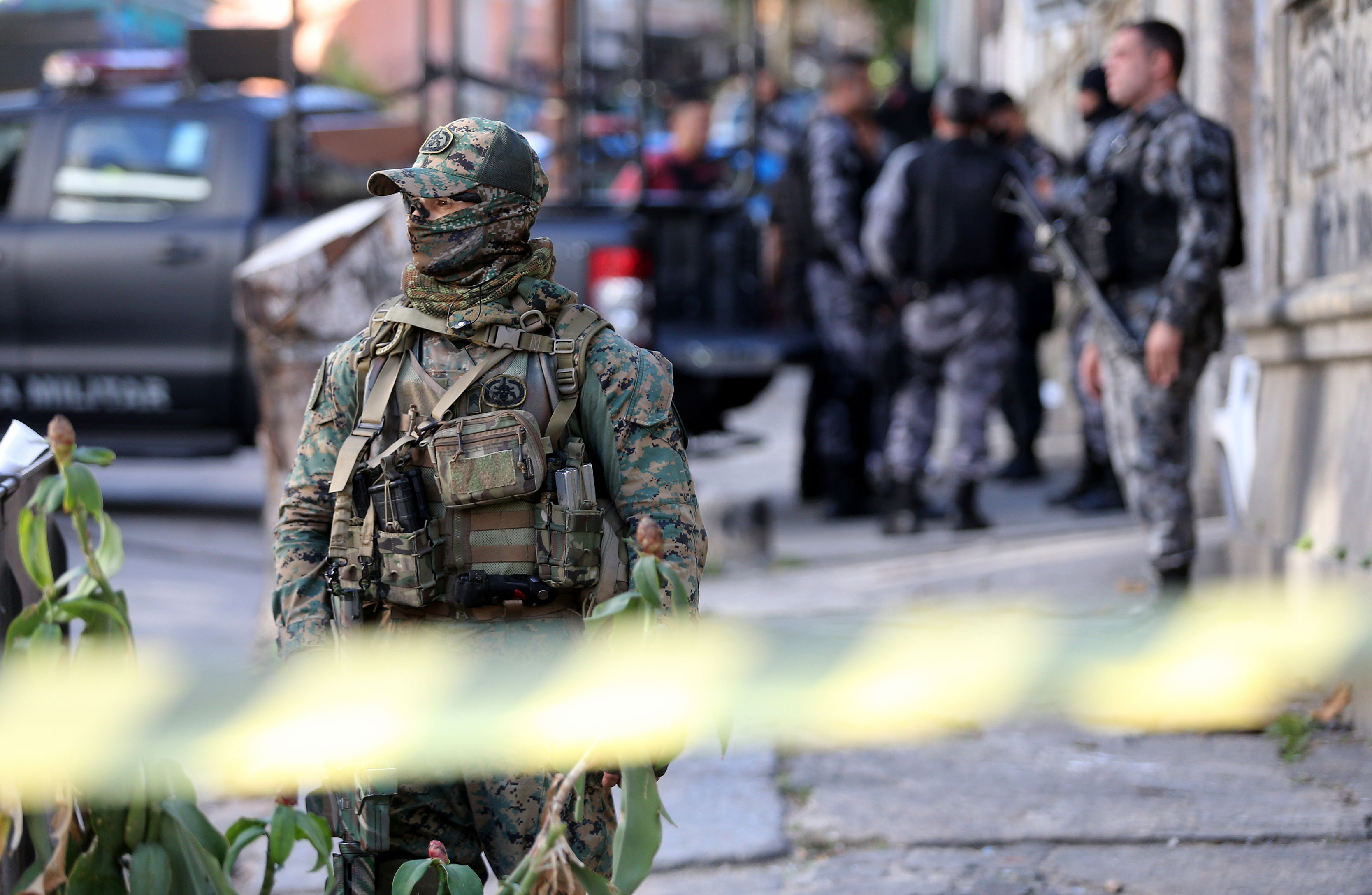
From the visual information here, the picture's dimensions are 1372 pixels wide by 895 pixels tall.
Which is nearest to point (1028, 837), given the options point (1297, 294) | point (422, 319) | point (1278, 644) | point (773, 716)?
point (773, 716)

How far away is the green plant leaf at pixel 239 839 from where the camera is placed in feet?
7.59

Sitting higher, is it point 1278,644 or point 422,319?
point 422,319

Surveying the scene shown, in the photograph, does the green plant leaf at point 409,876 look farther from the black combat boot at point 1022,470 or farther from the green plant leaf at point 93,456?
the black combat boot at point 1022,470

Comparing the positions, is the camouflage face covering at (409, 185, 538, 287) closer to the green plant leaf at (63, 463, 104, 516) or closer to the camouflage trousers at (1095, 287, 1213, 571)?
the green plant leaf at (63, 463, 104, 516)

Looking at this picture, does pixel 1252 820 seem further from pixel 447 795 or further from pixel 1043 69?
pixel 1043 69

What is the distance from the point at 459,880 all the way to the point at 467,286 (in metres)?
0.89

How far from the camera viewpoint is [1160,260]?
487cm

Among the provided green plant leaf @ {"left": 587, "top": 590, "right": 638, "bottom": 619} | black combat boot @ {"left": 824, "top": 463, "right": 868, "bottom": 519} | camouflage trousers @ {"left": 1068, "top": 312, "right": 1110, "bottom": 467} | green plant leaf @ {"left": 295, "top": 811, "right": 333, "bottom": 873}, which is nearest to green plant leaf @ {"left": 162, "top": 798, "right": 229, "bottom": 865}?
green plant leaf @ {"left": 295, "top": 811, "right": 333, "bottom": 873}

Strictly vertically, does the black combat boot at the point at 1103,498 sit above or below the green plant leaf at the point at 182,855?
below

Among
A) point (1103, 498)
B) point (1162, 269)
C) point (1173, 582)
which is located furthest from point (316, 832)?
point (1103, 498)

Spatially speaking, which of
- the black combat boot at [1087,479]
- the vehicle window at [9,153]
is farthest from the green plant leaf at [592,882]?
the vehicle window at [9,153]

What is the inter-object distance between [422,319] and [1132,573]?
13.2 ft

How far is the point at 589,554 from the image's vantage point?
2359 mm

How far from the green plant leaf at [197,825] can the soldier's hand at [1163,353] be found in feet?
10.8
